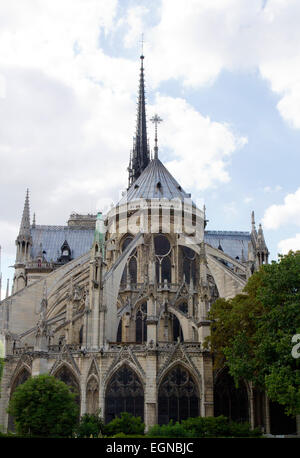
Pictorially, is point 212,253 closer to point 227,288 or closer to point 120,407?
point 227,288

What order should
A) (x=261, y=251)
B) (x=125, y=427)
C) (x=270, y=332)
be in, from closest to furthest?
(x=125, y=427) → (x=270, y=332) → (x=261, y=251)

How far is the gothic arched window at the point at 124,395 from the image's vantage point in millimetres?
35031

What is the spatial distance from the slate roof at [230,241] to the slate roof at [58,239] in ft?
53.1

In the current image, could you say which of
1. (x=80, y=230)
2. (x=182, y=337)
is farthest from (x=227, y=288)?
(x=80, y=230)

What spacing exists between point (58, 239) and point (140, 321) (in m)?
33.3

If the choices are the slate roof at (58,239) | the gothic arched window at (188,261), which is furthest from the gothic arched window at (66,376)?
the slate roof at (58,239)

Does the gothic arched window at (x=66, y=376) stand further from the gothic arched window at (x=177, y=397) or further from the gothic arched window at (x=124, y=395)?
the gothic arched window at (x=177, y=397)

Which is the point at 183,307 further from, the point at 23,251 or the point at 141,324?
the point at 23,251

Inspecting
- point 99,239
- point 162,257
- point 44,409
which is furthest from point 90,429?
point 162,257

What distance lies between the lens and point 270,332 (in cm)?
2852

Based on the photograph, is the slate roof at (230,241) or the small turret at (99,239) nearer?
the small turret at (99,239)

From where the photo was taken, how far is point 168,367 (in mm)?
35500

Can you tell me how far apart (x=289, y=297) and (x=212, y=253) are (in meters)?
24.7

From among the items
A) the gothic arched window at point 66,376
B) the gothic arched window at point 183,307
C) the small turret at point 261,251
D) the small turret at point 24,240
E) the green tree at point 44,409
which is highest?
the small turret at point 24,240
